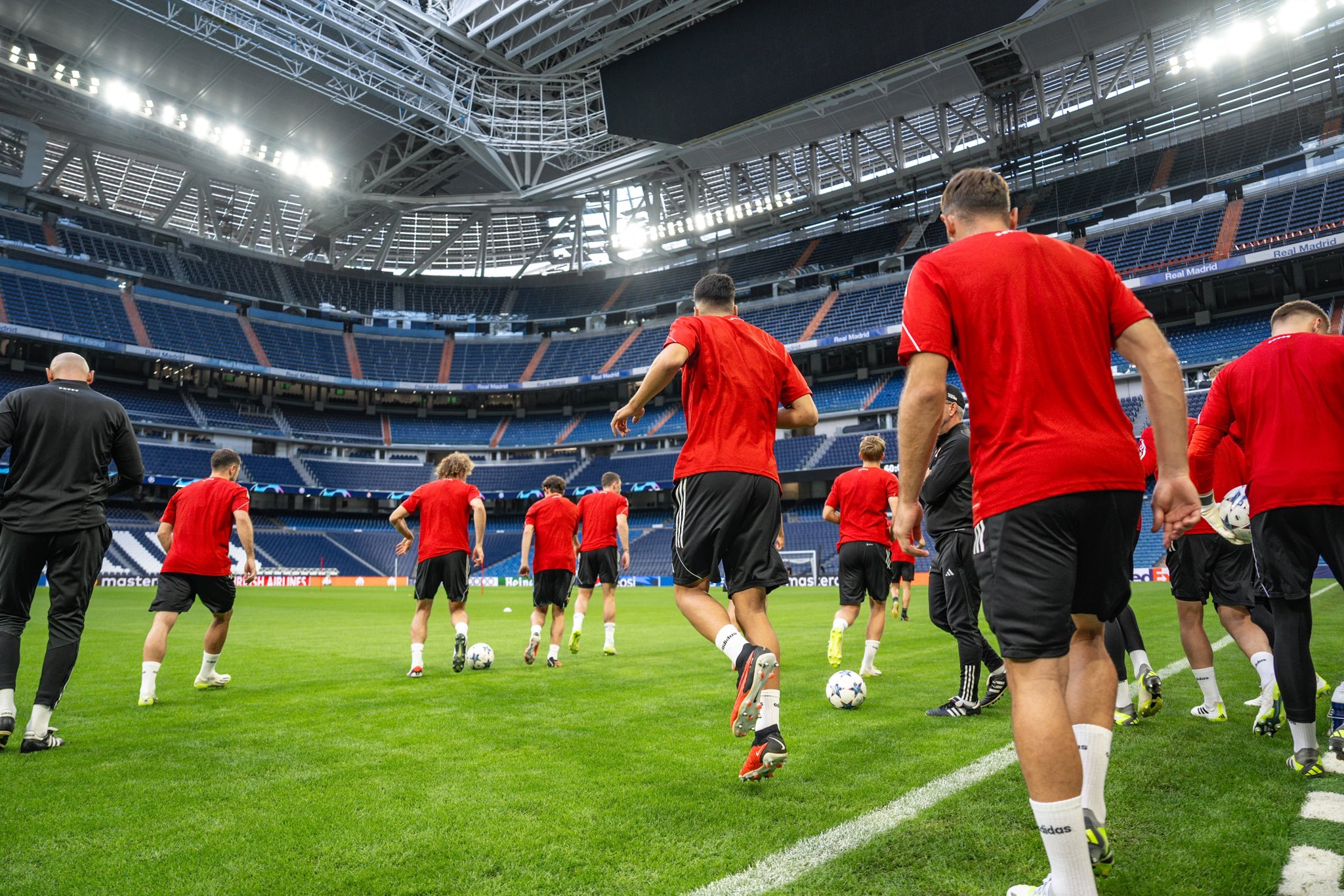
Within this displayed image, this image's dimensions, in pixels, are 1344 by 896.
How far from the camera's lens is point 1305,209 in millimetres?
34500

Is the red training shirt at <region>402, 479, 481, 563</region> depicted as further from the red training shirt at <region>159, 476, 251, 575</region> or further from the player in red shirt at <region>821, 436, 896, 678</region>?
the player in red shirt at <region>821, 436, 896, 678</region>

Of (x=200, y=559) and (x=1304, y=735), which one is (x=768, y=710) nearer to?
(x=1304, y=735)

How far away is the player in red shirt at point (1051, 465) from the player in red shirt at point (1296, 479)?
180 centimetres

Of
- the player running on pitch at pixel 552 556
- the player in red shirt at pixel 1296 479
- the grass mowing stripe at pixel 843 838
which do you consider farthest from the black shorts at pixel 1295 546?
the player running on pitch at pixel 552 556

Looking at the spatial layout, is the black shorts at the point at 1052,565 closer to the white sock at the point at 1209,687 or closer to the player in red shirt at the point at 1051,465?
the player in red shirt at the point at 1051,465

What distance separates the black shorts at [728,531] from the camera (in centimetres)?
397

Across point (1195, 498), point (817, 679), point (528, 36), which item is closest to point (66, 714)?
point (817, 679)

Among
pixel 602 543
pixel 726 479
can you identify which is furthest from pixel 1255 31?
pixel 726 479

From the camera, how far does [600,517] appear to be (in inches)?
403

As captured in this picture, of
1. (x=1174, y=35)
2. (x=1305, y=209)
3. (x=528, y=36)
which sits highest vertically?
(x=528, y=36)

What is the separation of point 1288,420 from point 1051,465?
2492 millimetres

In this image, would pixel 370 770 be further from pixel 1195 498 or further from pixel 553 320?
pixel 553 320

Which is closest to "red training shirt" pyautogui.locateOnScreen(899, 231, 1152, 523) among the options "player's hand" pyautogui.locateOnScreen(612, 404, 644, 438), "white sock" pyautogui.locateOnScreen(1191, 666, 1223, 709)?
"player's hand" pyautogui.locateOnScreen(612, 404, 644, 438)

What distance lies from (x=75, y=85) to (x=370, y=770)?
45.8m
